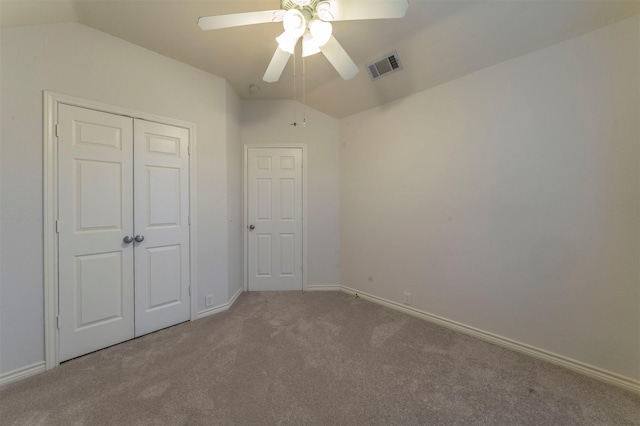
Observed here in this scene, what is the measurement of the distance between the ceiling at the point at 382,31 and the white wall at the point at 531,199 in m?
0.14

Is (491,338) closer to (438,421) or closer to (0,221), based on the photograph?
(438,421)

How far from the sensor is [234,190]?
2.98 meters

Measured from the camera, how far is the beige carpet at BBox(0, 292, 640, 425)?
1.33 meters

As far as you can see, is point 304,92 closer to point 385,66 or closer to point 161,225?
point 385,66

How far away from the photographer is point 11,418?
51.5 inches

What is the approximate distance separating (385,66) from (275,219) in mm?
2257

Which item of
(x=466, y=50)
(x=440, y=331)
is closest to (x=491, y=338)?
(x=440, y=331)

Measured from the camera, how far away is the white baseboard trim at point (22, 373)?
1.54 m

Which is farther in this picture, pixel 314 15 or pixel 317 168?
pixel 317 168

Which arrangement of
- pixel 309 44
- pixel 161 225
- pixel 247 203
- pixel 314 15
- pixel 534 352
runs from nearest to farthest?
pixel 314 15 < pixel 309 44 < pixel 534 352 < pixel 161 225 < pixel 247 203

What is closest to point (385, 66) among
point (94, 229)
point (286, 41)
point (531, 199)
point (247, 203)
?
point (286, 41)

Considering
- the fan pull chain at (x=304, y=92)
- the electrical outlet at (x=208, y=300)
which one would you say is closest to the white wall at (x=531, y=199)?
the fan pull chain at (x=304, y=92)

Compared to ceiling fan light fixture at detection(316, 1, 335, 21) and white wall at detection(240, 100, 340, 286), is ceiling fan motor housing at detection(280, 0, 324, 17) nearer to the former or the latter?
ceiling fan light fixture at detection(316, 1, 335, 21)

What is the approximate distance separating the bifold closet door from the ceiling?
0.70 m
